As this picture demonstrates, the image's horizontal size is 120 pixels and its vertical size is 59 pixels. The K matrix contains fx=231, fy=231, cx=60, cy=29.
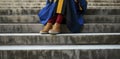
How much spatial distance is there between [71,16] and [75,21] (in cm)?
9

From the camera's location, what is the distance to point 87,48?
2744 mm

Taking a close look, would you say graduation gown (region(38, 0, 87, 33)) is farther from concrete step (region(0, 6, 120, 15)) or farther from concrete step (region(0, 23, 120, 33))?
concrete step (region(0, 6, 120, 15))

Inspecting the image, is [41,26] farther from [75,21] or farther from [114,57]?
[114,57]

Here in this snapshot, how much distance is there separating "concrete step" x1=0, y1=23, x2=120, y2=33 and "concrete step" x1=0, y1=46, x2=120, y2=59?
0.57 metres

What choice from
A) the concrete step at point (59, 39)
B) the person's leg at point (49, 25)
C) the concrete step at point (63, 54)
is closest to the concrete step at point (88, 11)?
the person's leg at point (49, 25)

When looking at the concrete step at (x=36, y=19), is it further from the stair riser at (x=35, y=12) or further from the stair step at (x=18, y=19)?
the stair riser at (x=35, y=12)

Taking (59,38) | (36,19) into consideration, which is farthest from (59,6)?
(36,19)

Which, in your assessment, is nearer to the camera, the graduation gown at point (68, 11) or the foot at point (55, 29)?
the foot at point (55, 29)

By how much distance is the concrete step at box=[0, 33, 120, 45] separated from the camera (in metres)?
2.95

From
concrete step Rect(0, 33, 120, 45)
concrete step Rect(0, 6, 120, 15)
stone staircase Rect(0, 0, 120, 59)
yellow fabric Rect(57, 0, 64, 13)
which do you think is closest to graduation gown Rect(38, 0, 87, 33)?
yellow fabric Rect(57, 0, 64, 13)

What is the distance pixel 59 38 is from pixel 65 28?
1.01ft

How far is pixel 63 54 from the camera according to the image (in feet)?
8.89

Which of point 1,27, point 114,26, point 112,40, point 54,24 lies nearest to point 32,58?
point 54,24

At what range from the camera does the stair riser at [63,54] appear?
106 inches
